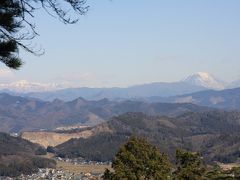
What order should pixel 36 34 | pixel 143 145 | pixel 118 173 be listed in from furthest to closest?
pixel 143 145
pixel 118 173
pixel 36 34

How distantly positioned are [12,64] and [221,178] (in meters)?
17.7

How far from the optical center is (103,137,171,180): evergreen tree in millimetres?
40312

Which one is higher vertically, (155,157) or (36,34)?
(36,34)

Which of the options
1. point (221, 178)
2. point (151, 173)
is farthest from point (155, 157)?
point (221, 178)

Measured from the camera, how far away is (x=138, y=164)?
134ft

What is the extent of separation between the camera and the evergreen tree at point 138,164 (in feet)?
132

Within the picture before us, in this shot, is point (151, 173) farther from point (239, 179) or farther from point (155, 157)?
point (239, 179)

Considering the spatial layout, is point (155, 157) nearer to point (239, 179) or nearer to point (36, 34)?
point (239, 179)

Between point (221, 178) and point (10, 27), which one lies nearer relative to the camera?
point (10, 27)

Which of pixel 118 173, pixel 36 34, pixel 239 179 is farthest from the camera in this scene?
pixel 118 173

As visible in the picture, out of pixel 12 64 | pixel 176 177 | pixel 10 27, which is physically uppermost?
pixel 10 27

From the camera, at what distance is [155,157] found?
138 ft

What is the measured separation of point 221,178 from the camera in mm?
28656

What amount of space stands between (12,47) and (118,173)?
2703 cm
